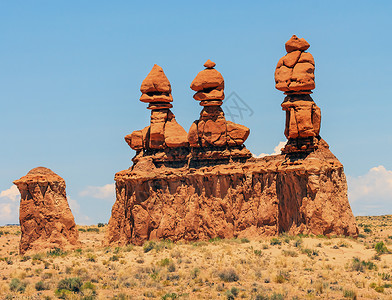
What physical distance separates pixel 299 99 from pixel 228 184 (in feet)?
27.0

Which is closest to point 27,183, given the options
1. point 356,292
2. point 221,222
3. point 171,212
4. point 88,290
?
point 171,212

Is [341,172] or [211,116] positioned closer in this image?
[341,172]

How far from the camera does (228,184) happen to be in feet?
193

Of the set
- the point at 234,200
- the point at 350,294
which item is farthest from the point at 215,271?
the point at 234,200

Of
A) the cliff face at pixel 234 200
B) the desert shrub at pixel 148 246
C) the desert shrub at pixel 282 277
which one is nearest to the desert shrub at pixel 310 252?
the cliff face at pixel 234 200

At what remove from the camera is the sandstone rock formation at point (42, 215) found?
206 feet

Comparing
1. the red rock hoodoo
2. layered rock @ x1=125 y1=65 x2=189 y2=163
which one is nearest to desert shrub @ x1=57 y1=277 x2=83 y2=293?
the red rock hoodoo

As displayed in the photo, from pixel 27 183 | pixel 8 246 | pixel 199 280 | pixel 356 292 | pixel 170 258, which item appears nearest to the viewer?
pixel 356 292

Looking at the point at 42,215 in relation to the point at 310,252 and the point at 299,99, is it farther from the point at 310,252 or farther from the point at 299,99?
the point at 310,252

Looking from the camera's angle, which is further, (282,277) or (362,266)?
(362,266)

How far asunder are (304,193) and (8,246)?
32204 mm

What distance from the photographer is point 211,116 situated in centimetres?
6056

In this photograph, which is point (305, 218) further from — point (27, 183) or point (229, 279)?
point (27, 183)

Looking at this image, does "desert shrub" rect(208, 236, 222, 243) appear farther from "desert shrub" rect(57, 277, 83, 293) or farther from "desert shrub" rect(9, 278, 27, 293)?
"desert shrub" rect(9, 278, 27, 293)
